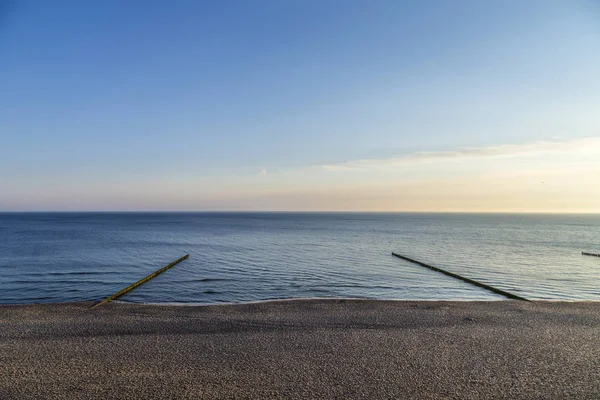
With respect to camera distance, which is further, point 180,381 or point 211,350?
point 211,350

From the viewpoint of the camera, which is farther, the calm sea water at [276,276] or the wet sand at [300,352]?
the calm sea water at [276,276]

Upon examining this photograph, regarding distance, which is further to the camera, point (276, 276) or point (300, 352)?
point (276, 276)

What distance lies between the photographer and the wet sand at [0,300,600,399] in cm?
933

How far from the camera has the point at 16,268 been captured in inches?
1299

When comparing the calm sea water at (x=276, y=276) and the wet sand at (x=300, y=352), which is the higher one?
the wet sand at (x=300, y=352)

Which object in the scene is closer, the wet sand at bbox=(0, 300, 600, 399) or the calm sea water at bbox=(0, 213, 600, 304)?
the wet sand at bbox=(0, 300, 600, 399)

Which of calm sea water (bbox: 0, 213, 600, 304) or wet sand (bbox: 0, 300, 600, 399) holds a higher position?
wet sand (bbox: 0, 300, 600, 399)

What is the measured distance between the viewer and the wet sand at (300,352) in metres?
9.33

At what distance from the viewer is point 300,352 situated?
11.8 m

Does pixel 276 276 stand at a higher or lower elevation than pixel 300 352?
lower

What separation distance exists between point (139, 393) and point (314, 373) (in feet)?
14.4

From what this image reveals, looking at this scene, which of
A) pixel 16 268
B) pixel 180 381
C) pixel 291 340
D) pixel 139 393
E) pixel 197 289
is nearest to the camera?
pixel 139 393

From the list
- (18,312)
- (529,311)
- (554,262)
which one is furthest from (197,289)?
(554,262)

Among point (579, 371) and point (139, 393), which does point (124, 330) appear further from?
point (579, 371)
